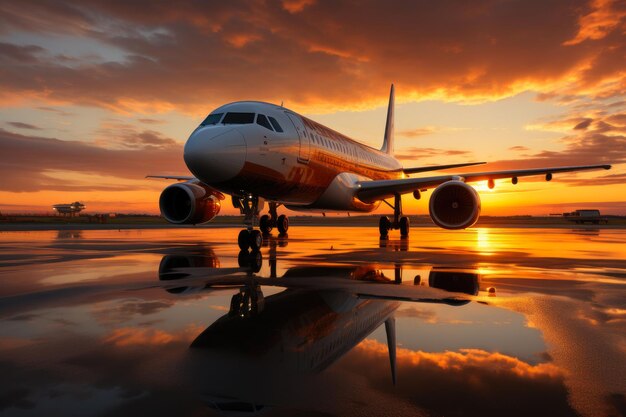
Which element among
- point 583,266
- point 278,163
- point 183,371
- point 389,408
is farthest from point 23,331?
point 583,266

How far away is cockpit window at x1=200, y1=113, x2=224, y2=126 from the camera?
1286cm

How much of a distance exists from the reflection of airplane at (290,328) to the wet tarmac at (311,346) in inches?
0.8

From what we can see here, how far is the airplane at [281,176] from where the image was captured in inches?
470

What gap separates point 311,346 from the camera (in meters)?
4.05

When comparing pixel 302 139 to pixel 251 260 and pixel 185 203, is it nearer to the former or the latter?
pixel 185 203

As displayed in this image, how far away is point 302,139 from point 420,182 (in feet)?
21.2

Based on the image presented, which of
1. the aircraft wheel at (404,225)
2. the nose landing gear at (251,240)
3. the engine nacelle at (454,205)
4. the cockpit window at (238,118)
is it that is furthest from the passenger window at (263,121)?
the aircraft wheel at (404,225)

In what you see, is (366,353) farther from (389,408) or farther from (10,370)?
(10,370)

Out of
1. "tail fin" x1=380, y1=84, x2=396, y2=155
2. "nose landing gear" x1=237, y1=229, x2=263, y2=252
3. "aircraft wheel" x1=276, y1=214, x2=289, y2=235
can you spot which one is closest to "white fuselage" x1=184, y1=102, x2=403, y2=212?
"nose landing gear" x1=237, y1=229, x2=263, y2=252

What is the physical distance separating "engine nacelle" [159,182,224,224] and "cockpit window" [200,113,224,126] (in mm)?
3907

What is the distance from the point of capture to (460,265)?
1052 cm

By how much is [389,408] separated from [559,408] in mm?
1009

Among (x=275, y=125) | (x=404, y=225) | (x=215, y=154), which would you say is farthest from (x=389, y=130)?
(x=215, y=154)

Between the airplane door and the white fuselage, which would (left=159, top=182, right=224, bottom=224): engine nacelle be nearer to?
the white fuselage
